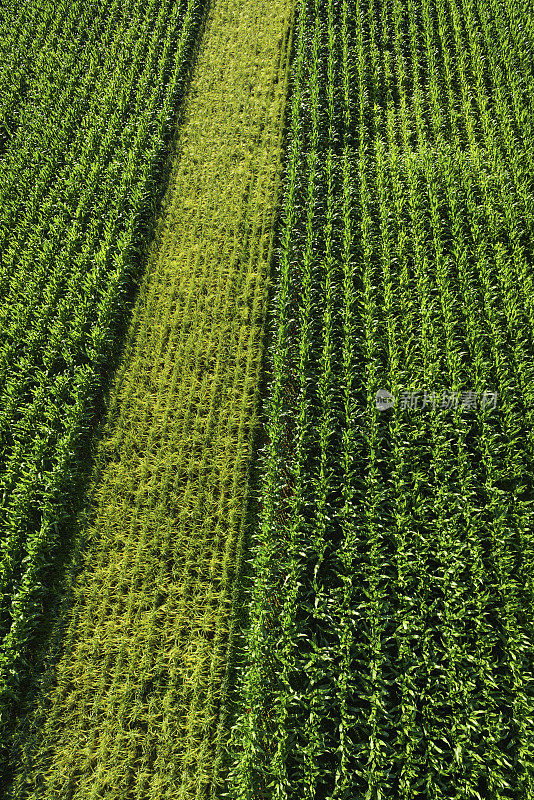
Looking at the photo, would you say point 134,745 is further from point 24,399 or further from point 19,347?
point 19,347

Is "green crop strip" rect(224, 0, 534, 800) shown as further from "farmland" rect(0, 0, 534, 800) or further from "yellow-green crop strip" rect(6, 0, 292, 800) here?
"yellow-green crop strip" rect(6, 0, 292, 800)

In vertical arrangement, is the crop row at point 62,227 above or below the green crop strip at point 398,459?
above

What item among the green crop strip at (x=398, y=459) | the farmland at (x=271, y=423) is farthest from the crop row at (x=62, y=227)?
the green crop strip at (x=398, y=459)

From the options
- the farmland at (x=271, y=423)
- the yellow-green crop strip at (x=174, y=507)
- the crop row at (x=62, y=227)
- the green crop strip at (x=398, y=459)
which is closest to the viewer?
the green crop strip at (x=398, y=459)

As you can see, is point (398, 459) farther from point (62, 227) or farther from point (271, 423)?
point (62, 227)

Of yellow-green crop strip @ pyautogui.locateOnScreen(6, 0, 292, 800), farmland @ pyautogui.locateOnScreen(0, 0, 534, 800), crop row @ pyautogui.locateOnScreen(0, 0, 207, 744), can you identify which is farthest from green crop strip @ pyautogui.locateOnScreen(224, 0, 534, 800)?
crop row @ pyautogui.locateOnScreen(0, 0, 207, 744)

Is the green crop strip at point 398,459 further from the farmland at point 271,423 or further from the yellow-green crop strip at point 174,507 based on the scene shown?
the yellow-green crop strip at point 174,507

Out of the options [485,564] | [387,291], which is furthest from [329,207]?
[485,564]
